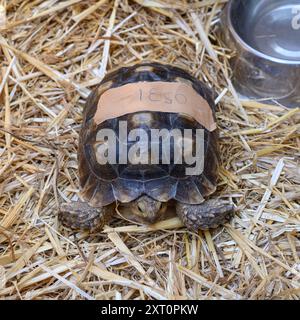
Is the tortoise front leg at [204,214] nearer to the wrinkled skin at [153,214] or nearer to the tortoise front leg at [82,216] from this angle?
the wrinkled skin at [153,214]

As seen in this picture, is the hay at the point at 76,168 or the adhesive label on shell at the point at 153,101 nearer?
the hay at the point at 76,168

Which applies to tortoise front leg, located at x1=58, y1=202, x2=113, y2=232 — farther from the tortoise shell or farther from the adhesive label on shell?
the adhesive label on shell

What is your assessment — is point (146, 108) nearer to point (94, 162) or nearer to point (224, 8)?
point (94, 162)

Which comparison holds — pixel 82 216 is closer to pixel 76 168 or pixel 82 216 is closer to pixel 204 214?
pixel 76 168

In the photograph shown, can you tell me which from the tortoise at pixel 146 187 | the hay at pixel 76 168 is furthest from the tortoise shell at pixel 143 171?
the hay at pixel 76 168

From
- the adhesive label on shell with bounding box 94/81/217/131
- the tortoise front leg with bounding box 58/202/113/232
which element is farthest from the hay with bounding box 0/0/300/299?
the adhesive label on shell with bounding box 94/81/217/131

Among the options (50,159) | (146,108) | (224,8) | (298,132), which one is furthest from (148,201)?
(224,8)

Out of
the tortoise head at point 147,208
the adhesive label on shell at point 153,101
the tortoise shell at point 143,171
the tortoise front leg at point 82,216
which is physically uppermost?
the adhesive label on shell at point 153,101

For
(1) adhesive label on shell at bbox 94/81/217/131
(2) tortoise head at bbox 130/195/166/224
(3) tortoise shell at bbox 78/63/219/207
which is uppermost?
(1) adhesive label on shell at bbox 94/81/217/131
